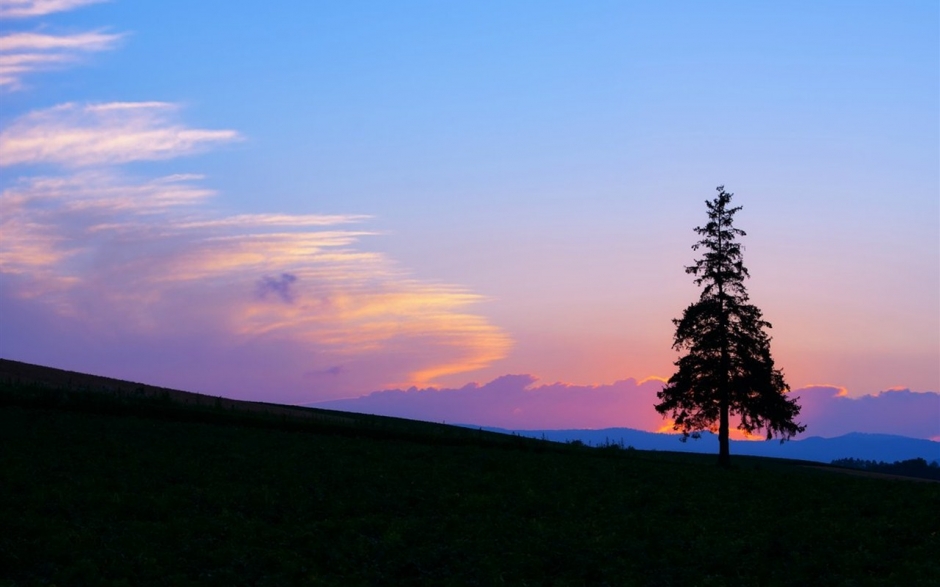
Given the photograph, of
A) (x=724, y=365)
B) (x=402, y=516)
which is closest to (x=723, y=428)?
(x=724, y=365)

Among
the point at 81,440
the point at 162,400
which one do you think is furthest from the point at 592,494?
the point at 162,400

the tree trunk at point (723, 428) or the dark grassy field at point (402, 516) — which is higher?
the tree trunk at point (723, 428)

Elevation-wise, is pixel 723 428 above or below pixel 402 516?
above

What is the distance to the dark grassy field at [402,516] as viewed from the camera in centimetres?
2452

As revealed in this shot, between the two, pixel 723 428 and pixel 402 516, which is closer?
pixel 402 516

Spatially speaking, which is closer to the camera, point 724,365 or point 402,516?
point 402,516

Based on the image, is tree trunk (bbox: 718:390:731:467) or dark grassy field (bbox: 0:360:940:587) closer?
dark grassy field (bbox: 0:360:940:587)

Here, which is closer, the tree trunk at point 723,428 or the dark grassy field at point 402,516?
the dark grassy field at point 402,516

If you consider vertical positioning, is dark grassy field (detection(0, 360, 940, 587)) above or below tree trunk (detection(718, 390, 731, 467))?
below

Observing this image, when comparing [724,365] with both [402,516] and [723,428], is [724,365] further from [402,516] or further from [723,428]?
[402,516]

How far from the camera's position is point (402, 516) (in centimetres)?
3117

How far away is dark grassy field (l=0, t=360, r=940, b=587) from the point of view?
24516 millimetres

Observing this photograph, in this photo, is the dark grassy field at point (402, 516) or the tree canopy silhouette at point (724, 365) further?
the tree canopy silhouette at point (724, 365)

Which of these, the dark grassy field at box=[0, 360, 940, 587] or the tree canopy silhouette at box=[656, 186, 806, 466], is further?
the tree canopy silhouette at box=[656, 186, 806, 466]
